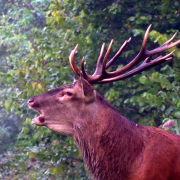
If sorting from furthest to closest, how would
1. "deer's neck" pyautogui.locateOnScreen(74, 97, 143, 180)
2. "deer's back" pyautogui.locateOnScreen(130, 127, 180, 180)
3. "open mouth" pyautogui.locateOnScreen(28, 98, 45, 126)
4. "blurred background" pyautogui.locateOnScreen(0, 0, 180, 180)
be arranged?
"blurred background" pyautogui.locateOnScreen(0, 0, 180, 180)
"open mouth" pyautogui.locateOnScreen(28, 98, 45, 126)
"deer's neck" pyautogui.locateOnScreen(74, 97, 143, 180)
"deer's back" pyautogui.locateOnScreen(130, 127, 180, 180)

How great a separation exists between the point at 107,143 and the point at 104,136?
6cm

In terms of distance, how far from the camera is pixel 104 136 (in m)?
3.85

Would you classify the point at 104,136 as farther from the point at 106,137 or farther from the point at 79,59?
the point at 79,59

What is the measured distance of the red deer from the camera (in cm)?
374

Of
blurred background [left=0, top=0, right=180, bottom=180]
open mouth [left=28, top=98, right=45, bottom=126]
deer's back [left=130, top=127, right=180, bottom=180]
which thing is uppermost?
open mouth [left=28, top=98, right=45, bottom=126]

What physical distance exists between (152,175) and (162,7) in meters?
3.50

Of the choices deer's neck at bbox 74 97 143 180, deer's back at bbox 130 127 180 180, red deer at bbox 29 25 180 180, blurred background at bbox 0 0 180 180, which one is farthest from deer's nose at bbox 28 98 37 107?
blurred background at bbox 0 0 180 180

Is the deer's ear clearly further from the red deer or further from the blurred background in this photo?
the blurred background

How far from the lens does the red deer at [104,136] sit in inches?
147

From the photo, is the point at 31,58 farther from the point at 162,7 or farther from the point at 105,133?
the point at 105,133

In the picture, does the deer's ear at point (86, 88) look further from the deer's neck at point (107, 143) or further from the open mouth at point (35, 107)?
the open mouth at point (35, 107)

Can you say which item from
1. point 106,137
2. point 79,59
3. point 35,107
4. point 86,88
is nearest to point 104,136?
point 106,137

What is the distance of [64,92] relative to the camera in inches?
155

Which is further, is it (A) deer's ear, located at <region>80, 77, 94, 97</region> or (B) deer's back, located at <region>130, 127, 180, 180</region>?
(A) deer's ear, located at <region>80, 77, 94, 97</region>
